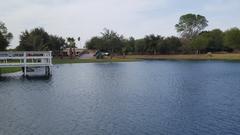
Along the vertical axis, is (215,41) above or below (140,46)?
above

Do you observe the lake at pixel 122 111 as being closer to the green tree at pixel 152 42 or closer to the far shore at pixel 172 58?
the far shore at pixel 172 58

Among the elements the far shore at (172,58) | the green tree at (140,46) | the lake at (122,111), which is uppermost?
the green tree at (140,46)

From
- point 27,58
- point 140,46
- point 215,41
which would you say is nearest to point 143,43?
point 140,46

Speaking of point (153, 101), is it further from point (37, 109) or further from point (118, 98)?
point (37, 109)

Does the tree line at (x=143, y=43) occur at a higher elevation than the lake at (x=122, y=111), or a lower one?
higher

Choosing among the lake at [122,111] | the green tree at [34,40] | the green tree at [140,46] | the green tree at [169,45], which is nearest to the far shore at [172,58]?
the green tree at [169,45]

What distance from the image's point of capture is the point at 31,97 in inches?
1674

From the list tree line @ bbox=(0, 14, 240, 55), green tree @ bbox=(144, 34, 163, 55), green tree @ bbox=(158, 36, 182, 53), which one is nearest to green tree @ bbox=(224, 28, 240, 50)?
tree line @ bbox=(0, 14, 240, 55)

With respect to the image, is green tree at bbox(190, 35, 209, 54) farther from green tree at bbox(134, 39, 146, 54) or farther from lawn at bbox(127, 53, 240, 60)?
green tree at bbox(134, 39, 146, 54)

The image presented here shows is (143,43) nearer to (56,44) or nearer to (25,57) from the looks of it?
(56,44)

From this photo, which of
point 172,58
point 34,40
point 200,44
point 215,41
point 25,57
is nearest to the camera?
point 25,57

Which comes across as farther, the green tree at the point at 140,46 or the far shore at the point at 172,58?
the green tree at the point at 140,46

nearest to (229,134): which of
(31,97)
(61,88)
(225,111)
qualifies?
(225,111)

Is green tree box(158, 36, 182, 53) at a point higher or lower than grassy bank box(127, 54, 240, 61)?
higher
